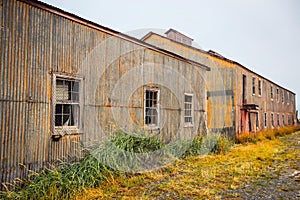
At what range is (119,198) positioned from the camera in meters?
5.36

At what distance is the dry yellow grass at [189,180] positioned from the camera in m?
5.68

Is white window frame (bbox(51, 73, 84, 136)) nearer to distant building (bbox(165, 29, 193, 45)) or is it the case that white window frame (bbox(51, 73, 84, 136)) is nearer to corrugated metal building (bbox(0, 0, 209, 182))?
corrugated metal building (bbox(0, 0, 209, 182))

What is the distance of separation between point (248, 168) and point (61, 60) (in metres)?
7.19

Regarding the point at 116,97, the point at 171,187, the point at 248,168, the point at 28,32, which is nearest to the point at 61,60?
the point at 28,32

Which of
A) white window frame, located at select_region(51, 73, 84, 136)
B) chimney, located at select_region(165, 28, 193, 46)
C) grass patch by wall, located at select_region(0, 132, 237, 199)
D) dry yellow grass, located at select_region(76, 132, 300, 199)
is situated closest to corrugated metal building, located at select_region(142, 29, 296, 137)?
chimney, located at select_region(165, 28, 193, 46)

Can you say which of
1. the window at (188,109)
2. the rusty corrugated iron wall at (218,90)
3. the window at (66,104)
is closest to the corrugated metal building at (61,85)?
the window at (66,104)

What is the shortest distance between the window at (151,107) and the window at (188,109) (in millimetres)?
2597

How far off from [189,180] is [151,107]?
154 inches

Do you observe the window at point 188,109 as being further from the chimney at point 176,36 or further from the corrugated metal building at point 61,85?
the chimney at point 176,36

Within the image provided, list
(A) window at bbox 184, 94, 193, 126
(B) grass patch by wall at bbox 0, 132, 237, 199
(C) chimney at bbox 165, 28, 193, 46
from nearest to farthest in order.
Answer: (B) grass patch by wall at bbox 0, 132, 237, 199 < (A) window at bbox 184, 94, 193, 126 < (C) chimney at bbox 165, 28, 193, 46

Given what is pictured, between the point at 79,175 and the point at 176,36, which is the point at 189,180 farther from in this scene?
the point at 176,36

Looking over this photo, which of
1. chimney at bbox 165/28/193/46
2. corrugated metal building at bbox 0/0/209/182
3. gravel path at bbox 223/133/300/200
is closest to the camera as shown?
corrugated metal building at bbox 0/0/209/182

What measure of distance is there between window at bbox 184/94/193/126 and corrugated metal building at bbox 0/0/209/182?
2.62m

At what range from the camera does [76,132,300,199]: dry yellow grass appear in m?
5.68
